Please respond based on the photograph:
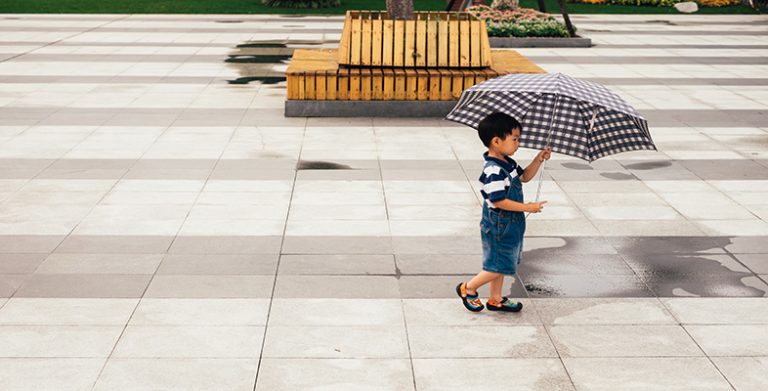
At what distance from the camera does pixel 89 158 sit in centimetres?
1053

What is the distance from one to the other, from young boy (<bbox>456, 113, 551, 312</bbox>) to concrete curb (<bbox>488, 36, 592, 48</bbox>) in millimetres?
15748

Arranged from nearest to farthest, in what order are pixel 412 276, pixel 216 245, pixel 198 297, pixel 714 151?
pixel 198 297
pixel 412 276
pixel 216 245
pixel 714 151

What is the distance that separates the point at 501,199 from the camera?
583 cm

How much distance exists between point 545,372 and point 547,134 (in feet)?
6.11

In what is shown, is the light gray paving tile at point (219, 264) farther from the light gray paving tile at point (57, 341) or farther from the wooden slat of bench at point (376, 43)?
the wooden slat of bench at point (376, 43)

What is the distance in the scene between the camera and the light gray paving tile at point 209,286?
6.60 meters

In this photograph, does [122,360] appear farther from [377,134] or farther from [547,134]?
[377,134]

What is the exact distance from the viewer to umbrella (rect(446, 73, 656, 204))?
648 cm

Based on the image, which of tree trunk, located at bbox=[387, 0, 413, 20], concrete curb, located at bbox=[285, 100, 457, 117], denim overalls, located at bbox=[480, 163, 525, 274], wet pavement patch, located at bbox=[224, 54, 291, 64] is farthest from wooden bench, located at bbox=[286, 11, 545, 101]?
denim overalls, located at bbox=[480, 163, 525, 274]

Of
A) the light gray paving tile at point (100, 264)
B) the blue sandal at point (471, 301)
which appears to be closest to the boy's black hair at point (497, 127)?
the blue sandal at point (471, 301)

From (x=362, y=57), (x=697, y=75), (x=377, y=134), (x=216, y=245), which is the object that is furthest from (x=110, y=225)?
(x=697, y=75)

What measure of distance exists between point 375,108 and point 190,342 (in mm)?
7869

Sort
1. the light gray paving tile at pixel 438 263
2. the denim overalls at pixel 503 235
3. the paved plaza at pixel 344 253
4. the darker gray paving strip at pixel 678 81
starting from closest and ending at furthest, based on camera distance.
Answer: the paved plaza at pixel 344 253 < the denim overalls at pixel 503 235 < the light gray paving tile at pixel 438 263 < the darker gray paving strip at pixel 678 81

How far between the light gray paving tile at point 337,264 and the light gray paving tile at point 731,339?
2.31 metres
